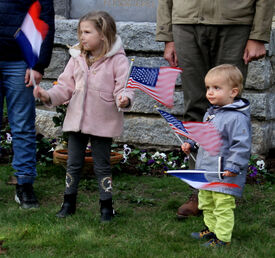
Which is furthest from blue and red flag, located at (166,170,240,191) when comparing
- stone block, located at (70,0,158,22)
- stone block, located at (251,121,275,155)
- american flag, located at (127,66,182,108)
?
stone block, located at (70,0,158,22)

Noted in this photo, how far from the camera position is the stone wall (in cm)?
533

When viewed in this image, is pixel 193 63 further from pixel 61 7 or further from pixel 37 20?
pixel 61 7

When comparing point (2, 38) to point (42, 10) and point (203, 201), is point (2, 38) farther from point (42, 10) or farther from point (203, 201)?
point (203, 201)

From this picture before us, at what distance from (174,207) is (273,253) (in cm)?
109

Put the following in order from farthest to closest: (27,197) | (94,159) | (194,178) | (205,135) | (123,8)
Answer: (123,8) < (27,197) < (94,159) < (205,135) < (194,178)

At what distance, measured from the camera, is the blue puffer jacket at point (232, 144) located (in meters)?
3.03

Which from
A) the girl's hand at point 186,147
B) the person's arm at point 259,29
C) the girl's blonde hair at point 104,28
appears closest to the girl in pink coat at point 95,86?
the girl's blonde hair at point 104,28

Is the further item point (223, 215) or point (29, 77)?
point (29, 77)

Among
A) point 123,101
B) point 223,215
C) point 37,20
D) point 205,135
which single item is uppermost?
point 37,20

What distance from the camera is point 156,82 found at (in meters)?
3.33

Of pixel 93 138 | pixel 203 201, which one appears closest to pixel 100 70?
pixel 93 138

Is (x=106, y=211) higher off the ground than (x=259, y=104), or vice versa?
(x=259, y=104)

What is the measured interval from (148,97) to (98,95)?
2207 mm

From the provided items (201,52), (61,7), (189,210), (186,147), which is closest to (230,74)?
(186,147)
